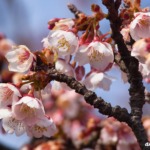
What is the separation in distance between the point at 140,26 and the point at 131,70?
0.15 metres

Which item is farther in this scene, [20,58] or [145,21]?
[20,58]

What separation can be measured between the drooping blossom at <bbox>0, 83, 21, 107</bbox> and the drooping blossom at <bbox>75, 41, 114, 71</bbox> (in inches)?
8.2

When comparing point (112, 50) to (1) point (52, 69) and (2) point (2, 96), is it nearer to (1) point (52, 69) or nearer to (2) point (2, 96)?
(1) point (52, 69)

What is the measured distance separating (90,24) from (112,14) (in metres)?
0.11

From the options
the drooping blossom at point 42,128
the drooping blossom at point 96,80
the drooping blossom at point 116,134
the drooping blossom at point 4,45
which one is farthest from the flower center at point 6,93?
the drooping blossom at point 4,45

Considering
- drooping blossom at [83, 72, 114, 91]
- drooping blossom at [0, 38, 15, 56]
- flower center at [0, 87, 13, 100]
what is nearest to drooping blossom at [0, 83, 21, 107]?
flower center at [0, 87, 13, 100]

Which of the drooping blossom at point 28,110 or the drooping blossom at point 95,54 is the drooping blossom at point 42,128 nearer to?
the drooping blossom at point 28,110

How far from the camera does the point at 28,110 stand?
1259 millimetres

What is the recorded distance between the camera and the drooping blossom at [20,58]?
4.32ft

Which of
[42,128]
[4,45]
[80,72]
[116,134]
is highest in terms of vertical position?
[80,72]

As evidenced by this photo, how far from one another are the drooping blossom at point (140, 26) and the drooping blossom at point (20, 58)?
31 centimetres

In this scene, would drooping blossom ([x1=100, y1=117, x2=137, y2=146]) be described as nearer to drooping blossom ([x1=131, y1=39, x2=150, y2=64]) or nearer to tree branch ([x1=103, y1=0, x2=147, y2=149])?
tree branch ([x1=103, y1=0, x2=147, y2=149])

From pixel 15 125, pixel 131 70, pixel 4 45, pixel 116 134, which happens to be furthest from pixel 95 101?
pixel 4 45

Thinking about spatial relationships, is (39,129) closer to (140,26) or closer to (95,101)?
(95,101)
